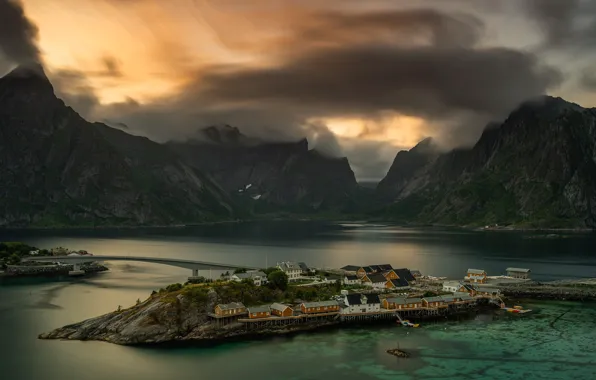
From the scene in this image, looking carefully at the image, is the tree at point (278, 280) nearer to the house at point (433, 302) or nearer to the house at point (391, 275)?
the house at point (433, 302)

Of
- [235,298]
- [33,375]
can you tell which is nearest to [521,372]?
[235,298]

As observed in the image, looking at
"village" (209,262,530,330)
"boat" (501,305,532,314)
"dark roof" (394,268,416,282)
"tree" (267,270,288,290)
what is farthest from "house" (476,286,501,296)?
"tree" (267,270,288,290)

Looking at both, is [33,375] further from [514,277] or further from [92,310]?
[514,277]

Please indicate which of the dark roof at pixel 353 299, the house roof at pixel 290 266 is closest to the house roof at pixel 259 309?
the dark roof at pixel 353 299

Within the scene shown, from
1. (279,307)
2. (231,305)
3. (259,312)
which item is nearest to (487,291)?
(279,307)

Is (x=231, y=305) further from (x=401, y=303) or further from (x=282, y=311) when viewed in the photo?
(x=401, y=303)

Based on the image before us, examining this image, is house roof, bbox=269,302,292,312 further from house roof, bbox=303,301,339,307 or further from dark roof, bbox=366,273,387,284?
dark roof, bbox=366,273,387,284
